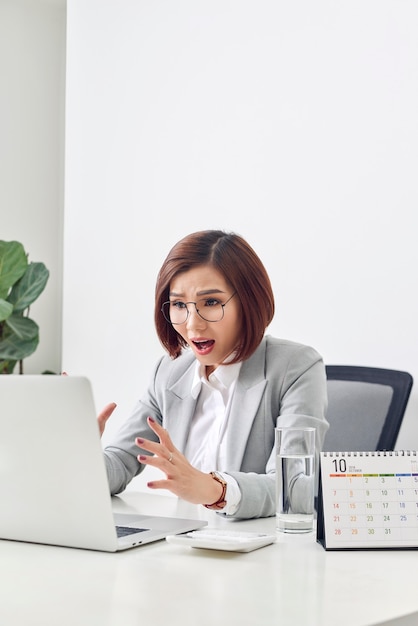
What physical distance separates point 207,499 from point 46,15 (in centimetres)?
357

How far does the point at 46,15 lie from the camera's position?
4418 mm

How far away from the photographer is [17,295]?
12.9ft

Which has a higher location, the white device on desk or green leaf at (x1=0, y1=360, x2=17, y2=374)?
the white device on desk

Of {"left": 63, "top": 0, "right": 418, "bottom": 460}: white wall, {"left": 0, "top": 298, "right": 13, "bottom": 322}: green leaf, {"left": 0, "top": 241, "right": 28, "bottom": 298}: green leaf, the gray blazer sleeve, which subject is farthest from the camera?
{"left": 0, "top": 241, "right": 28, "bottom": 298}: green leaf

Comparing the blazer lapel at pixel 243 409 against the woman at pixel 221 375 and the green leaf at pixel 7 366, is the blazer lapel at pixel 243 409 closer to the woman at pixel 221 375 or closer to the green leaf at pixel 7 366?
the woman at pixel 221 375

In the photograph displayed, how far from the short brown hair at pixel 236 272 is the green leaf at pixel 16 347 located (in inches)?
76.9

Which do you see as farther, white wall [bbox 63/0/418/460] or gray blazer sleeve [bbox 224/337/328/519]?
white wall [bbox 63/0/418/460]

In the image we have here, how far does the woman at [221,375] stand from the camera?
193cm

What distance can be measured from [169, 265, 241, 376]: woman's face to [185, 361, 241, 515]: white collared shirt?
4 centimetres

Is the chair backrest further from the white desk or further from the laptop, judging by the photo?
the laptop

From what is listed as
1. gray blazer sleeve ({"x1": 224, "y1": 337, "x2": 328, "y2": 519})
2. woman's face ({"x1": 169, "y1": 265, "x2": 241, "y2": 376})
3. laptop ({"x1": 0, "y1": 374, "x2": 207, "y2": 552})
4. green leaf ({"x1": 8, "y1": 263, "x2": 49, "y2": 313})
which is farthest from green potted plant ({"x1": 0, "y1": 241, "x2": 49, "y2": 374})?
laptop ({"x1": 0, "y1": 374, "x2": 207, "y2": 552})

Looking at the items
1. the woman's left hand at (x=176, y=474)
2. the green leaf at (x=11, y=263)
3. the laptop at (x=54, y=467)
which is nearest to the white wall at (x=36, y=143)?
the green leaf at (x=11, y=263)

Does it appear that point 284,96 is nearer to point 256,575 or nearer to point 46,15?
point 46,15

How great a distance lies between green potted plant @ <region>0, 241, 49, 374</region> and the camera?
388 cm
